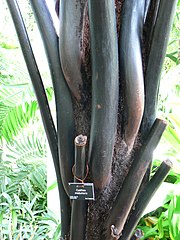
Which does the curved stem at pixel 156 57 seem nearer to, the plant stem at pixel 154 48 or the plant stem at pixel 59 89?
the plant stem at pixel 154 48

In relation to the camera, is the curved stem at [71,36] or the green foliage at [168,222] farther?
the green foliage at [168,222]

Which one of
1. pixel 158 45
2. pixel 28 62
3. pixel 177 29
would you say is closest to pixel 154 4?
pixel 158 45

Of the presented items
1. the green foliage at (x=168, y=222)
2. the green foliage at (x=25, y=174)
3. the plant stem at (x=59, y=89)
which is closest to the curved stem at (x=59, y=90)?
the plant stem at (x=59, y=89)

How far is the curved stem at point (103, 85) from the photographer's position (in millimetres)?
327

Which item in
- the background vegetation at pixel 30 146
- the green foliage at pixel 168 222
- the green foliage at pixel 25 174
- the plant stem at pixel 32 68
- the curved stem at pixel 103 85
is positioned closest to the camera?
the curved stem at pixel 103 85

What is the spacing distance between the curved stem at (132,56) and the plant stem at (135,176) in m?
0.04

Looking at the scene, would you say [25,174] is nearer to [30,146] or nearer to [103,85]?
[30,146]

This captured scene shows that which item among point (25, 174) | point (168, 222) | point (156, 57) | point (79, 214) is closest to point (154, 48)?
point (156, 57)

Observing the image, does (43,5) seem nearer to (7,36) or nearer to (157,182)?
(157,182)

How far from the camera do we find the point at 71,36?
0.37 m

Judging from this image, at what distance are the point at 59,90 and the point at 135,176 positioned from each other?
15cm

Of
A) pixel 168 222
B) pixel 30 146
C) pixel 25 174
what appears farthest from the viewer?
pixel 30 146

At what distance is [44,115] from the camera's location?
44 centimetres

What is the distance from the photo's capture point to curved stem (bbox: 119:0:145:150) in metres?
0.37
